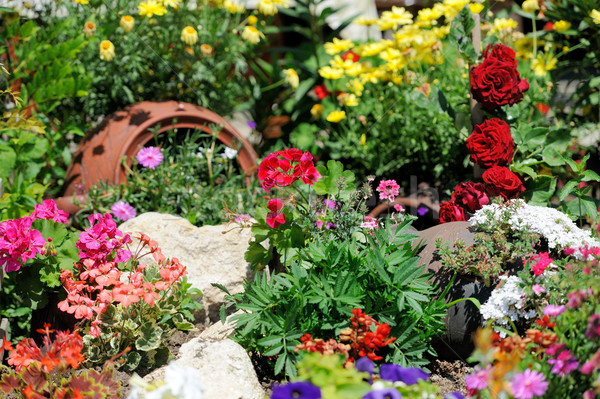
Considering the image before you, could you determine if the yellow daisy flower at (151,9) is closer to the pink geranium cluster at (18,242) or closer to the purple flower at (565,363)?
the pink geranium cluster at (18,242)

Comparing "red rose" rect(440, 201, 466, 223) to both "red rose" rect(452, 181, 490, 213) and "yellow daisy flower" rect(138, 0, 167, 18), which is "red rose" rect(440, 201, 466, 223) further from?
"yellow daisy flower" rect(138, 0, 167, 18)

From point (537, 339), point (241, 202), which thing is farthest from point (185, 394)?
point (241, 202)

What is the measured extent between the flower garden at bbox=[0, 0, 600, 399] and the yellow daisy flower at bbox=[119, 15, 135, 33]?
0.01 meters

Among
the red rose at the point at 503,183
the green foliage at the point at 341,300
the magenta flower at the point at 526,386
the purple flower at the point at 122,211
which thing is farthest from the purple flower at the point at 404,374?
the purple flower at the point at 122,211

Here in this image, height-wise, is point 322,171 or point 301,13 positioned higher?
point 301,13

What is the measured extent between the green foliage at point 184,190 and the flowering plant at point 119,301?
792 millimetres

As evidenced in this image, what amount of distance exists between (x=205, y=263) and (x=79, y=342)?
2.61 feet

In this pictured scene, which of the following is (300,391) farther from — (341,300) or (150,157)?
(150,157)

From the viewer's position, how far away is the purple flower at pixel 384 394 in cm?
148

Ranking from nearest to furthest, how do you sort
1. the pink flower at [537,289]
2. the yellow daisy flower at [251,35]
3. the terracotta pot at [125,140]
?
the pink flower at [537,289] → the terracotta pot at [125,140] → the yellow daisy flower at [251,35]

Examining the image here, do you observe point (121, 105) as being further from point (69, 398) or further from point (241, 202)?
point (69, 398)

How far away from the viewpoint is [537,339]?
183cm

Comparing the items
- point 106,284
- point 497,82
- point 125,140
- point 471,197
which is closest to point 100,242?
point 106,284

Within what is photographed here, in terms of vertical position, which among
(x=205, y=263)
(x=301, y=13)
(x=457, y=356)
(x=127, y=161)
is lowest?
(x=457, y=356)
